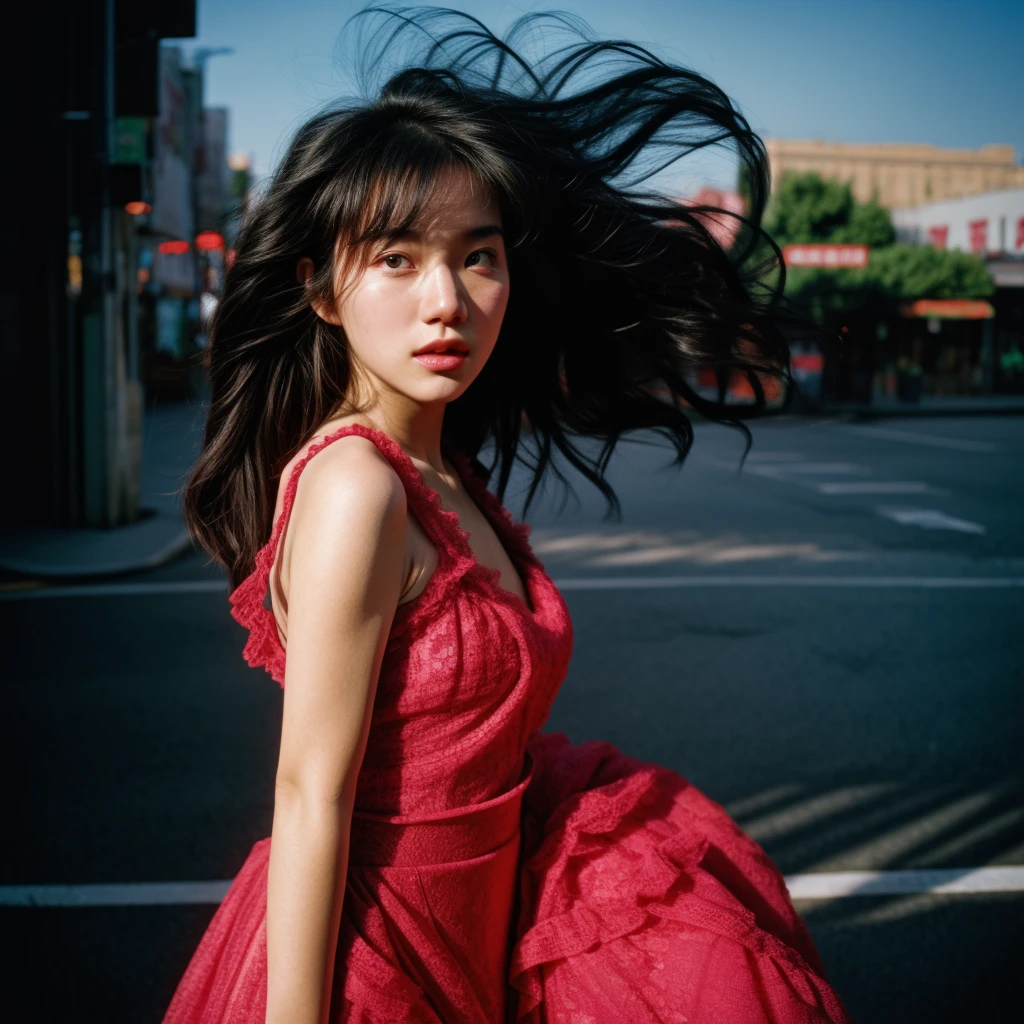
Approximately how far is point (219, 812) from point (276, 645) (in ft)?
9.21

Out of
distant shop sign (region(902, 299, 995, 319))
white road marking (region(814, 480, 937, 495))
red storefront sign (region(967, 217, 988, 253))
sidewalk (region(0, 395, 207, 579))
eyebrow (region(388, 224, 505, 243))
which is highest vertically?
red storefront sign (region(967, 217, 988, 253))

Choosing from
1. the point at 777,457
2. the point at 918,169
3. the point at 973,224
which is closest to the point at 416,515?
the point at 777,457

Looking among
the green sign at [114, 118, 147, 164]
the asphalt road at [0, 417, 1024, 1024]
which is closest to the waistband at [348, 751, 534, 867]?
the asphalt road at [0, 417, 1024, 1024]

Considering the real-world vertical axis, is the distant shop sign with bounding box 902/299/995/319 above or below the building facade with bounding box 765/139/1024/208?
below

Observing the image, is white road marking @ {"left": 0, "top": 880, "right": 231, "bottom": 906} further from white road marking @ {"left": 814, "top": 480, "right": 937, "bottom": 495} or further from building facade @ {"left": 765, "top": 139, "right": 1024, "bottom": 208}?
building facade @ {"left": 765, "top": 139, "right": 1024, "bottom": 208}

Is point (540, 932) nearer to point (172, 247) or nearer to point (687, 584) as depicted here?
point (687, 584)

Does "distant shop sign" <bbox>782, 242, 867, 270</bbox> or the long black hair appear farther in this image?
"distant shop sign" <bbox>782, 242, 867, 270</bbox>

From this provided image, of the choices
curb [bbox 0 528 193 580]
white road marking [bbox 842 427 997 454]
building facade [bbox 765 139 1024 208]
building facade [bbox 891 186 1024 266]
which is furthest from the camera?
building facade [bbox 765 139 1024 208]

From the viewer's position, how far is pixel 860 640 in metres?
6.61

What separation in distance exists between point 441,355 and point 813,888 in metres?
2.70

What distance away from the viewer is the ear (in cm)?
158

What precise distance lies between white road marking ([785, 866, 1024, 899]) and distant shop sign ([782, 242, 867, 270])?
102 ft

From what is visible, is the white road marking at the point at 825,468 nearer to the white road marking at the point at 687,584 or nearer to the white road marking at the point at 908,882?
the white road marking at the point at 687,584

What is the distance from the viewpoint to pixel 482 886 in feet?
4.90
